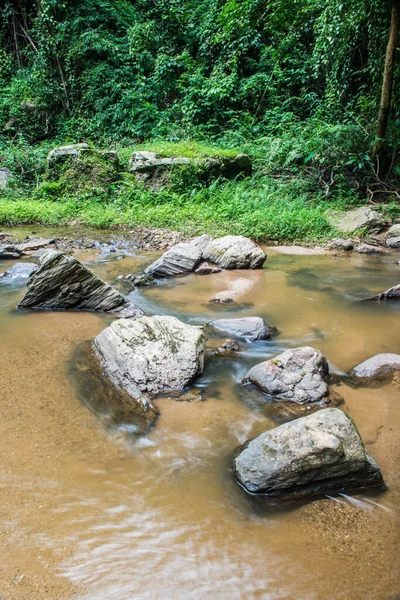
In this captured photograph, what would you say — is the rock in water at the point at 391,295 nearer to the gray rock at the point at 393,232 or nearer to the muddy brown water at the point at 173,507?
the muddy brown water at the point at 173,507

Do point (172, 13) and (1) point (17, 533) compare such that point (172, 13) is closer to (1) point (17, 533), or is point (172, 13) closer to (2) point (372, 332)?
(2) point (372, 332)

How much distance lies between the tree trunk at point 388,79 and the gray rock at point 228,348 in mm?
8322

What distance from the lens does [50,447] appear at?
7.52 feet

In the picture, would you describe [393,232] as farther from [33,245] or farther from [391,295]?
[33,245]

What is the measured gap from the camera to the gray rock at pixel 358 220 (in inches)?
326

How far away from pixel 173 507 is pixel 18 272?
4.74 m

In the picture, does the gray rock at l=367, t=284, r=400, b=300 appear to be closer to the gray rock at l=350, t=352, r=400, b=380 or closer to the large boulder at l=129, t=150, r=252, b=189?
the gray rock at l=350, t=352, r=400, b=380

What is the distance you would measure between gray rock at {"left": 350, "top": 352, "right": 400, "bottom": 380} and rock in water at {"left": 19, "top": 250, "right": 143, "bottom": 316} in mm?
2259

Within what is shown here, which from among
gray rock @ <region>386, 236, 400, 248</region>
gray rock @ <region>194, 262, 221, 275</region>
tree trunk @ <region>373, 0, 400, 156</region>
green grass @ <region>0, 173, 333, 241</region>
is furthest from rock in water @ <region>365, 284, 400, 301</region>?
tree trunk @ <region>373, 0, 400, 156</region>

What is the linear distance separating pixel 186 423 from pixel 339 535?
1070mm

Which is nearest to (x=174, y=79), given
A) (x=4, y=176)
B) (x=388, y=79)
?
(x=4, y=176)

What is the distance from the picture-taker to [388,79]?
9094 mm

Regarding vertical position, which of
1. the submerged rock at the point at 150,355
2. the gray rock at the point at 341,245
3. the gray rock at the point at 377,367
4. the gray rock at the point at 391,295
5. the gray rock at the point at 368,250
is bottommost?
the gray rock at the point at 368,250

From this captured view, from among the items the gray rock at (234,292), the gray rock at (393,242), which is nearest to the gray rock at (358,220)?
the gray rock at (393,242)
